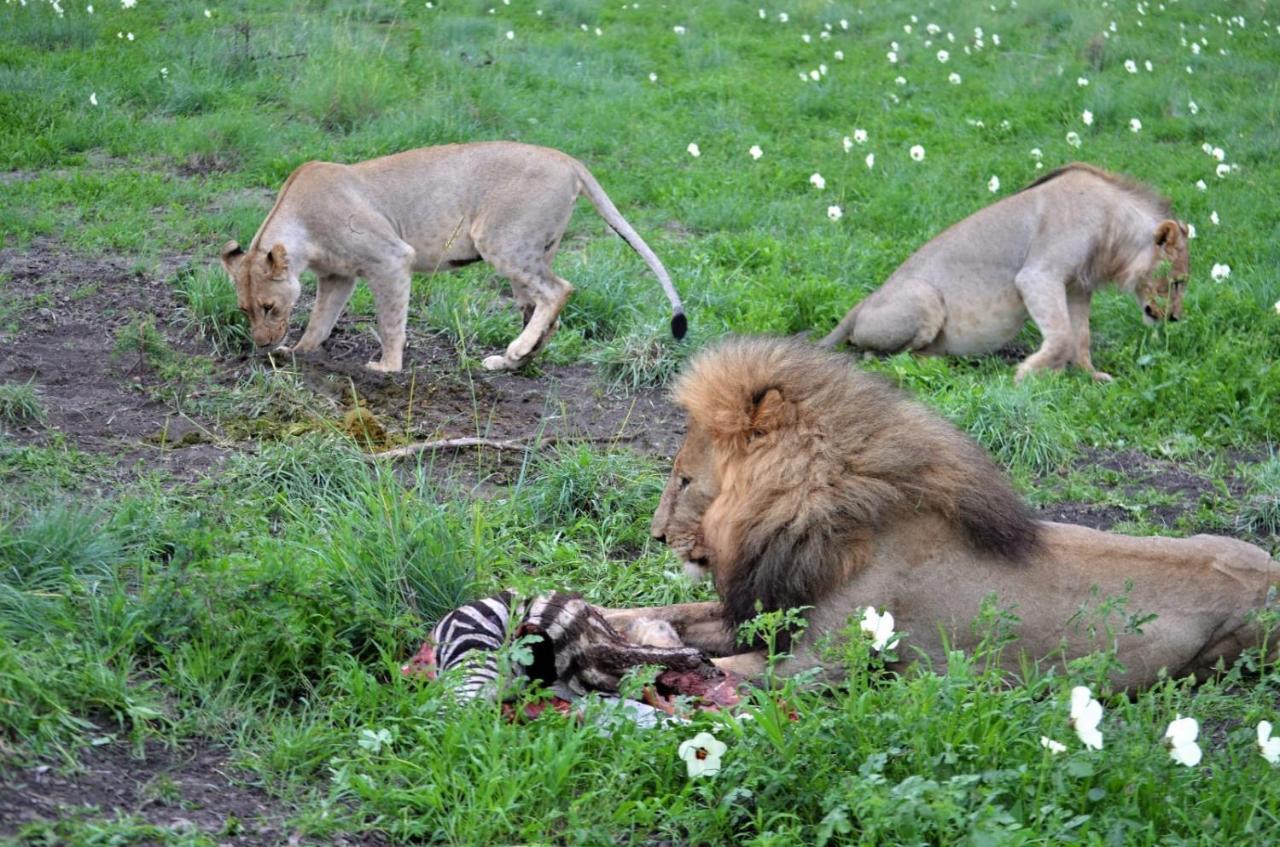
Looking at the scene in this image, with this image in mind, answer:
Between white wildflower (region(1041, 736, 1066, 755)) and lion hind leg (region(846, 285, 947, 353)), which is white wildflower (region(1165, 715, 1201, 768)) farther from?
lion hind leg (region(846, 285, 947, 353))

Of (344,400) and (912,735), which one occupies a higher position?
(912,735)

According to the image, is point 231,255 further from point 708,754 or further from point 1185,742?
point 1185,742

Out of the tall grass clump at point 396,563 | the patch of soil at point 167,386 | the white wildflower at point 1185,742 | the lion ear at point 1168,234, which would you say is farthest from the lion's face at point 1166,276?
the white wildflower at point 1185,742

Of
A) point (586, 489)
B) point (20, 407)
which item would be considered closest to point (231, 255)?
point (20, 407)

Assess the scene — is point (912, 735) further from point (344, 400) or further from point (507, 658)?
point (344, 400)

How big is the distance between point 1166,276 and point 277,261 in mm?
4444

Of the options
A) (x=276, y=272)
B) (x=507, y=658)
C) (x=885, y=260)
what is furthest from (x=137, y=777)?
(x=885, y=260)

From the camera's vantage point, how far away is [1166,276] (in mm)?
7844

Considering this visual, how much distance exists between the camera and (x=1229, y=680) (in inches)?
143

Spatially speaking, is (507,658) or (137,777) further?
(507,658)

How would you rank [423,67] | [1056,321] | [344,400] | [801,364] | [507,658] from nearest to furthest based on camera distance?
[507,658]
[801,364]
[344,400]
[1056,321]
[423,67]

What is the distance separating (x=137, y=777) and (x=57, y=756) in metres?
0.17

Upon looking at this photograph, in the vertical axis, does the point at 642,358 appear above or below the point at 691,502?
below

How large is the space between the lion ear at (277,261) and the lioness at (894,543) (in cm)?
329
